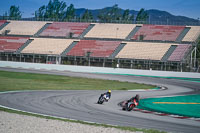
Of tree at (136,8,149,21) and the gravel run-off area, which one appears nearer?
the gravel run-off area

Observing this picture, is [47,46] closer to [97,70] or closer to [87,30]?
[87,30]

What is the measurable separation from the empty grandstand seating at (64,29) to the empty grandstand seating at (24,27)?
2.51 meters

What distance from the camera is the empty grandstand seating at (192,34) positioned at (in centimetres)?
5824

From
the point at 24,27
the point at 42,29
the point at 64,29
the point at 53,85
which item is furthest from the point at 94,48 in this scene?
the point at 53,85

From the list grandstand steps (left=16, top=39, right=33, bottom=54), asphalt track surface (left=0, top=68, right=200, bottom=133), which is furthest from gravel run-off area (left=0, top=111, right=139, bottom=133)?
grandstand steps (left=16, top=39, right=33, bottom=54)

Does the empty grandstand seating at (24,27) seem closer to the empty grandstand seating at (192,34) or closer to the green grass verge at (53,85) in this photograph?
the empty grandstand seating at (192,34)

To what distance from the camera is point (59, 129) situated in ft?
38.1

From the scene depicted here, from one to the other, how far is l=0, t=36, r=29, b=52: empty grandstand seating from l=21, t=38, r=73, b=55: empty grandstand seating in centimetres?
210

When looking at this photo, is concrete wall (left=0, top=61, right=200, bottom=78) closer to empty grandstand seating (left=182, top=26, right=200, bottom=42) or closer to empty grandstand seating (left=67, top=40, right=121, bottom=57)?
empty grandstand seating (left=67, top=40, right=121, bottom=57)

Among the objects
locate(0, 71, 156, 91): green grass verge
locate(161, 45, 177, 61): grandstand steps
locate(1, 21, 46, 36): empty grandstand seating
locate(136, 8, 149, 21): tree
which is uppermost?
locate(136, 8, 149, 21): tree

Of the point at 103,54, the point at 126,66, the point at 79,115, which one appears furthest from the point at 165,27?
the point at 79,115

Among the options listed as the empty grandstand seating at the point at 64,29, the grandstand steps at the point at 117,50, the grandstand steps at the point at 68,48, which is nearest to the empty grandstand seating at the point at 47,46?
the grandstand steps at the point at 68,48

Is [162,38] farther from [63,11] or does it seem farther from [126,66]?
[63,11]

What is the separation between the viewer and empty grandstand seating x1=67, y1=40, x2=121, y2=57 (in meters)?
56.4
